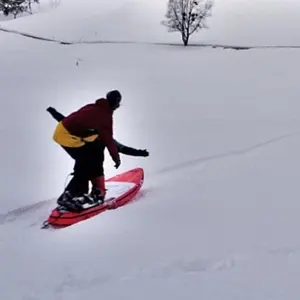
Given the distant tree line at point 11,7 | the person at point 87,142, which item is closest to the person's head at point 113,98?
the person at point 87,142

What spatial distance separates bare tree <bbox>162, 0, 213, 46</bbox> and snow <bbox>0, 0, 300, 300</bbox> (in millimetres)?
3956

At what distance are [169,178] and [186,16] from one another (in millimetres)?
18336

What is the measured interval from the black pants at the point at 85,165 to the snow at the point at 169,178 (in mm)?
531

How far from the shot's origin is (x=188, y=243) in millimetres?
4512

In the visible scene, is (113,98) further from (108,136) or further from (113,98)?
(108,136)

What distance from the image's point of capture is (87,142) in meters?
6.08

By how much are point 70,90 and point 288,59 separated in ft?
22.2

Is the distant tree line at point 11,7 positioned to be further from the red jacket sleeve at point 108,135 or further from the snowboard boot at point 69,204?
the red jacket sleeve at point 108,135

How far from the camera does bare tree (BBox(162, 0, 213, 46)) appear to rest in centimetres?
2458

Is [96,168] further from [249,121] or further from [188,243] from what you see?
[249,121]

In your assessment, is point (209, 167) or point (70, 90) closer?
point (209, 167)

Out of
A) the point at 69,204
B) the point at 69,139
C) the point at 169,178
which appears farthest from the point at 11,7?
the point at 69,204

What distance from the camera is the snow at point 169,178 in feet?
13.2

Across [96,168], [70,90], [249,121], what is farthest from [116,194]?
[70,90]
